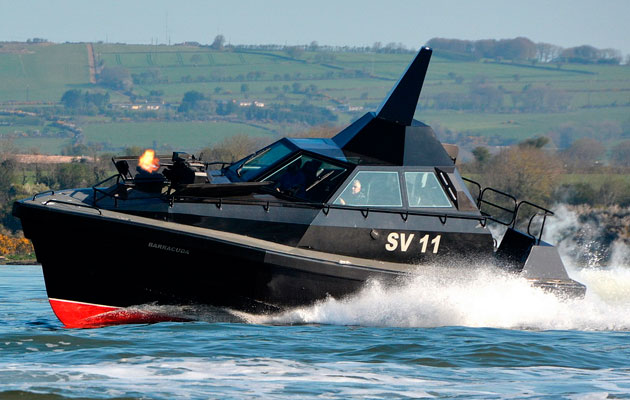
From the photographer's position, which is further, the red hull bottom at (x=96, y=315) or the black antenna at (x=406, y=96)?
the black antenna at (x=406, y=96)

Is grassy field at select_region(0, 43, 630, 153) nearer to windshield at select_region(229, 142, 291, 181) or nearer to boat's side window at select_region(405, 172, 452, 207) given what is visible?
windshield at select_region(229, 142, 291, 181)

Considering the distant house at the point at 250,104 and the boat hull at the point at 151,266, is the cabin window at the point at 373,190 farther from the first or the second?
the distant house at the point at 250,104

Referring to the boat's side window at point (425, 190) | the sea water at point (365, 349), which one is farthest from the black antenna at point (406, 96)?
the sea water at point (365, 349)

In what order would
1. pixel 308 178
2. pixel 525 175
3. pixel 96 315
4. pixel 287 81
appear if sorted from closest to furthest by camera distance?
pixel 96 315
pixel 308 178
pixel 525 175
pixel 287 81

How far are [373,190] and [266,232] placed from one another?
1.56 m

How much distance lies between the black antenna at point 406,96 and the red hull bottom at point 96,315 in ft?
13.9

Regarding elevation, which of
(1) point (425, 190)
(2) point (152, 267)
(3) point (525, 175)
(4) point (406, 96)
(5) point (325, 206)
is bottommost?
(3) point (525, 175)

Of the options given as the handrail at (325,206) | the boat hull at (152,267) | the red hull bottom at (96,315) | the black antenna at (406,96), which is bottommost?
the red hull bottom at (96,315)

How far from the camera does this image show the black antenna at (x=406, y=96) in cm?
1424

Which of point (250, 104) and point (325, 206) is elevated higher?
point (325, 206)

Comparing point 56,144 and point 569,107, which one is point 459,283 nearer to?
point 56,144

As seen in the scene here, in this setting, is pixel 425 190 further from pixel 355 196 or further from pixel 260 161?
pixel 260 161

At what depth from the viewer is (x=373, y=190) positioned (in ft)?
42.8

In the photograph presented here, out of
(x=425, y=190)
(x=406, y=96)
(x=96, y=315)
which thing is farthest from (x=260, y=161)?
(x=96, y=315)
